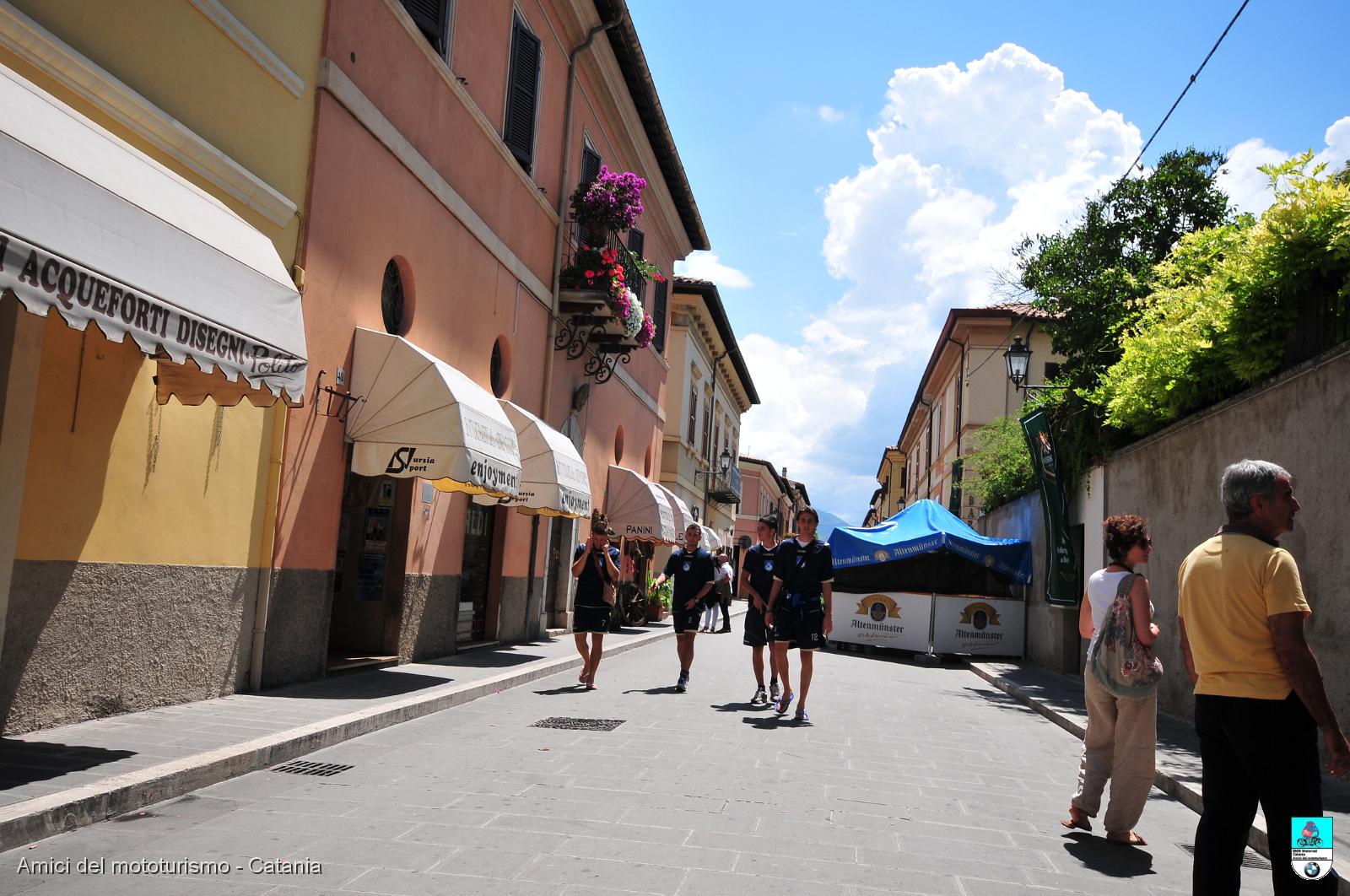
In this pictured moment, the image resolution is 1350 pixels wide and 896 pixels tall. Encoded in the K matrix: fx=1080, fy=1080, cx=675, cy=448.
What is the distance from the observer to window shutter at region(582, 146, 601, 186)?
1886 centimetres

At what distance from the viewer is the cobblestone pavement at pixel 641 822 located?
458 cm

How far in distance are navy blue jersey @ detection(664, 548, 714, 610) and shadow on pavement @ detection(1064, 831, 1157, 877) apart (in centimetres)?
620

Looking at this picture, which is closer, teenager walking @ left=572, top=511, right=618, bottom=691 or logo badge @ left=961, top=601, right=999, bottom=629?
teenager walking @ left=572, top=511, right=618, bottom=691

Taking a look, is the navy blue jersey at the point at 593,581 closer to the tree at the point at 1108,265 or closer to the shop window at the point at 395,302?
the shop window at the point at 395,302

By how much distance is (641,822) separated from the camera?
567cm

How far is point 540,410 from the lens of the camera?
676 inches

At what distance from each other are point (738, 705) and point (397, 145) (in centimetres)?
683

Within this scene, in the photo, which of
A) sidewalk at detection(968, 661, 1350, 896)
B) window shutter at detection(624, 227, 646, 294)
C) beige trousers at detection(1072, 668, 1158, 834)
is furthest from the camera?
window shutter at detection(624, 227, 646, 294)

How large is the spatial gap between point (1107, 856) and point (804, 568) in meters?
4.75

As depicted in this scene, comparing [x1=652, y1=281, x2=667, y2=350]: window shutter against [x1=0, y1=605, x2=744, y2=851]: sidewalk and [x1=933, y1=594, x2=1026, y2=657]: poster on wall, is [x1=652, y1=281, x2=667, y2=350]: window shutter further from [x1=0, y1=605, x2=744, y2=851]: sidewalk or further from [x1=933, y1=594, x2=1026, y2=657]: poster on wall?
[x1=0, y1=605, x2=744, y2=851]: sidewalk

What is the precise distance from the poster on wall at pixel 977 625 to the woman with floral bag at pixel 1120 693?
47.1ft

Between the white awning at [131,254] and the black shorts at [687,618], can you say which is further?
the black shorts at [687,618]

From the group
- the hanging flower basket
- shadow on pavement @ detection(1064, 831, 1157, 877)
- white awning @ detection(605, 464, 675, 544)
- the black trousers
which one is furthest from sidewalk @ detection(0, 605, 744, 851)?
white awning @ detection(605, 464, 675, 544)

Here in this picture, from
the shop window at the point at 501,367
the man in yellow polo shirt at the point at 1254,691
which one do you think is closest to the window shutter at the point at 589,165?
the shop window at the point at 501,367
